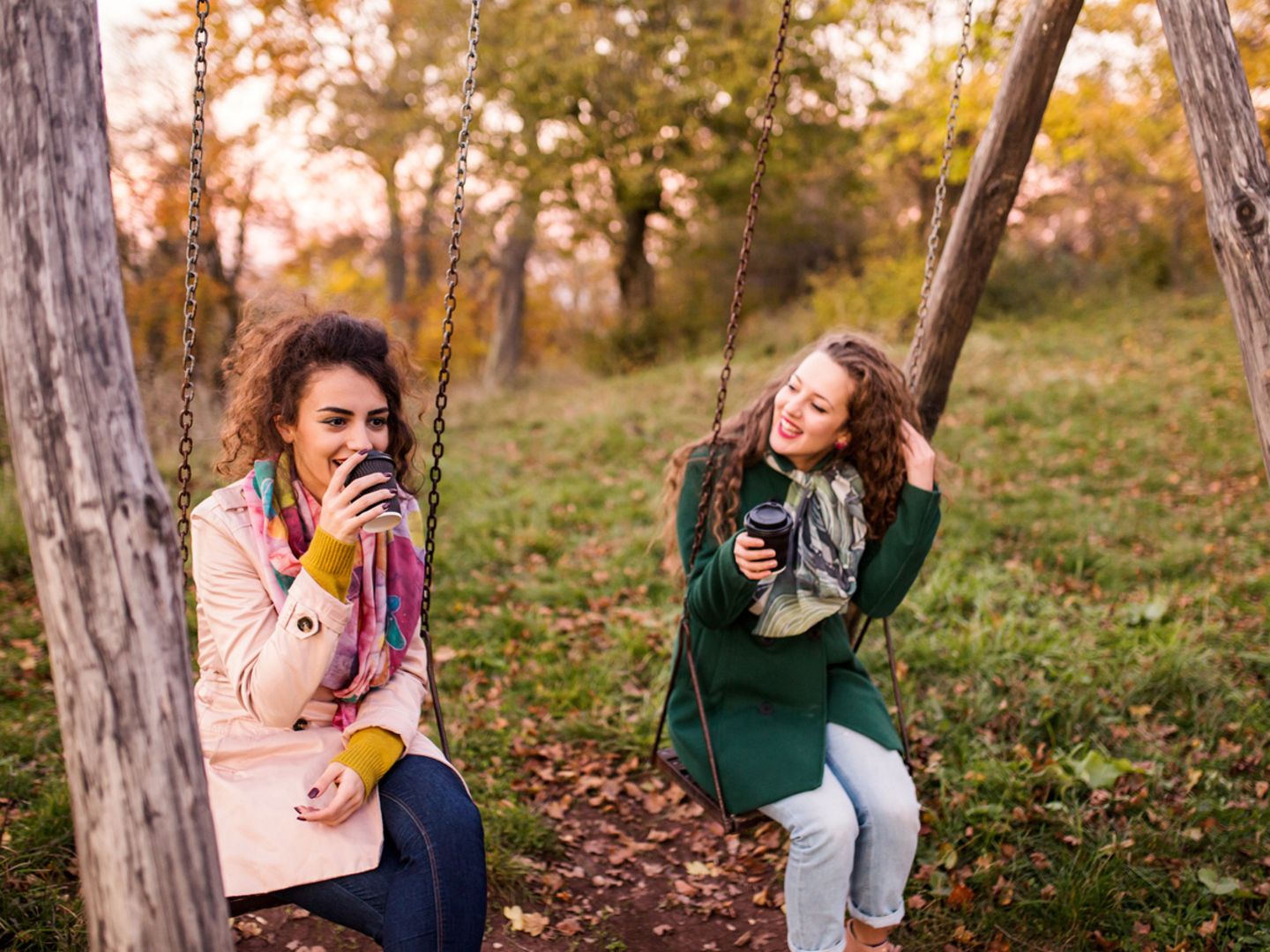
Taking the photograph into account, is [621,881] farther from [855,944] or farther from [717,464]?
[717,464]

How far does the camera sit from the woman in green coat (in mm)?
2479

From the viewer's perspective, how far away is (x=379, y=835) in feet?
6.83

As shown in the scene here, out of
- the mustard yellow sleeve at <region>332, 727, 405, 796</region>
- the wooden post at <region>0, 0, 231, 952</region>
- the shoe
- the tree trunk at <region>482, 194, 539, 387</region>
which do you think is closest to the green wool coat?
the shoe

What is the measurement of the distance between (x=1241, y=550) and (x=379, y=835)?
5.26 meters

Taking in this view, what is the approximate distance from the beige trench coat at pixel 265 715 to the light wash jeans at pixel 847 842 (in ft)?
3.23

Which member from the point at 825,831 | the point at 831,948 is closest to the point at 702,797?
the point at 825,831

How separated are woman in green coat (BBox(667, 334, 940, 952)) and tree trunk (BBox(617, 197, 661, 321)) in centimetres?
1328

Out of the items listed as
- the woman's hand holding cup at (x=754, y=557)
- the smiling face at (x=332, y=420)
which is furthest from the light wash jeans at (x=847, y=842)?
the smiling face at (x=332, y=420)

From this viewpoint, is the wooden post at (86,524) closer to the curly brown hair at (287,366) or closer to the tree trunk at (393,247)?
the curly brown hair at (287,366)

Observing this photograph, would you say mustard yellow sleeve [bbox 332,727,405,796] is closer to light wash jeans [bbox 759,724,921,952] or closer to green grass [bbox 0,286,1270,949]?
light wash jeans [bbox 759,724,921,952]

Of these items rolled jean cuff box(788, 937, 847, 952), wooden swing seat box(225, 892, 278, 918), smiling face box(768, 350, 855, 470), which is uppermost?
smiling face box(768, 350, 855, 470)

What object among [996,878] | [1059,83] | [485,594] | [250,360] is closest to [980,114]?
[1059,83]

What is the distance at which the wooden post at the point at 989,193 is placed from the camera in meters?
3.03

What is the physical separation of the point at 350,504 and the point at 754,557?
3.07 feet
